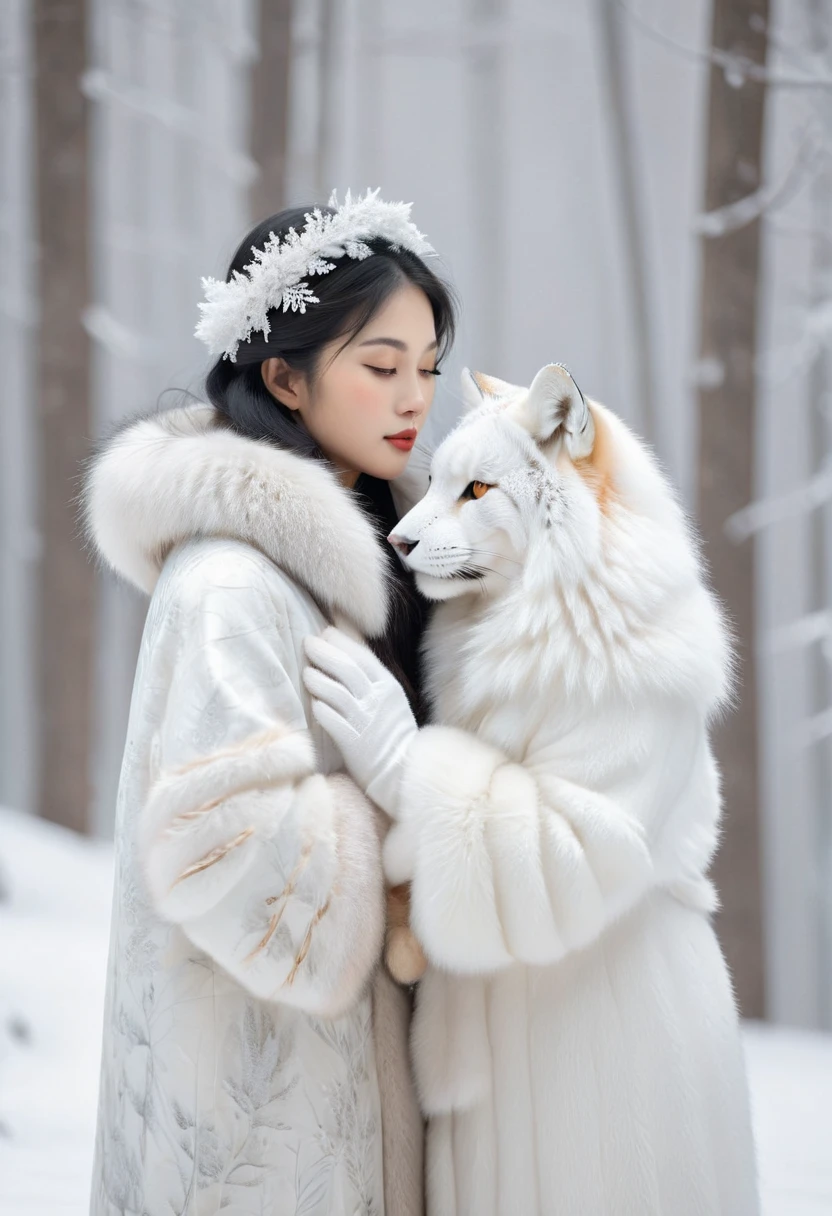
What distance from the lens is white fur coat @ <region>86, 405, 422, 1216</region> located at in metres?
1.02

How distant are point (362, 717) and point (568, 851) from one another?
0.25 meters

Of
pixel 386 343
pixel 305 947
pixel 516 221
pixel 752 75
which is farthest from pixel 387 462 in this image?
pixel 516 221

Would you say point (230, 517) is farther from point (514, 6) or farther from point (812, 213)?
point (514, 6)

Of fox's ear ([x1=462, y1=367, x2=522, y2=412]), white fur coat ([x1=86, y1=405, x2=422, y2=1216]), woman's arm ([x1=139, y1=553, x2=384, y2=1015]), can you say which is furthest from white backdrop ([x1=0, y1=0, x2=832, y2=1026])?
woman's arm ([x1=139, y1=553, x2=384, y2=1015])

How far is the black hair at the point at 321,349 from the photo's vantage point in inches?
50.5

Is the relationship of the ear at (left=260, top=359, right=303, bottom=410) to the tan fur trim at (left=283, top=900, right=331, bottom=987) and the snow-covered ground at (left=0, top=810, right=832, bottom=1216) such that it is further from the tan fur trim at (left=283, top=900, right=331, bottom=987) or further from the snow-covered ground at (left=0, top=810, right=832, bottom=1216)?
the snow-covered ground at (left=0, top=810, right=832, bottom=1216)

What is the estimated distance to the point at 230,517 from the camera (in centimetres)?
114

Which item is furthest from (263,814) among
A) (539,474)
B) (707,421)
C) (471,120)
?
(471,120)

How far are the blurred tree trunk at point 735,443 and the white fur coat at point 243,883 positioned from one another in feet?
7.45

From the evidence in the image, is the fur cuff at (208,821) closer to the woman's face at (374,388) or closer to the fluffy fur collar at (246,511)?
the fluffy fur collar at (246,511)

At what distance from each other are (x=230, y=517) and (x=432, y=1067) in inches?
24.4

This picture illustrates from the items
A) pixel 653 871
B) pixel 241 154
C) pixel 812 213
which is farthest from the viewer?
pixel 241 154

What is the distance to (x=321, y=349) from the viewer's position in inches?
50.9

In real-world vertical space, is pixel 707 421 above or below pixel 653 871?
above
